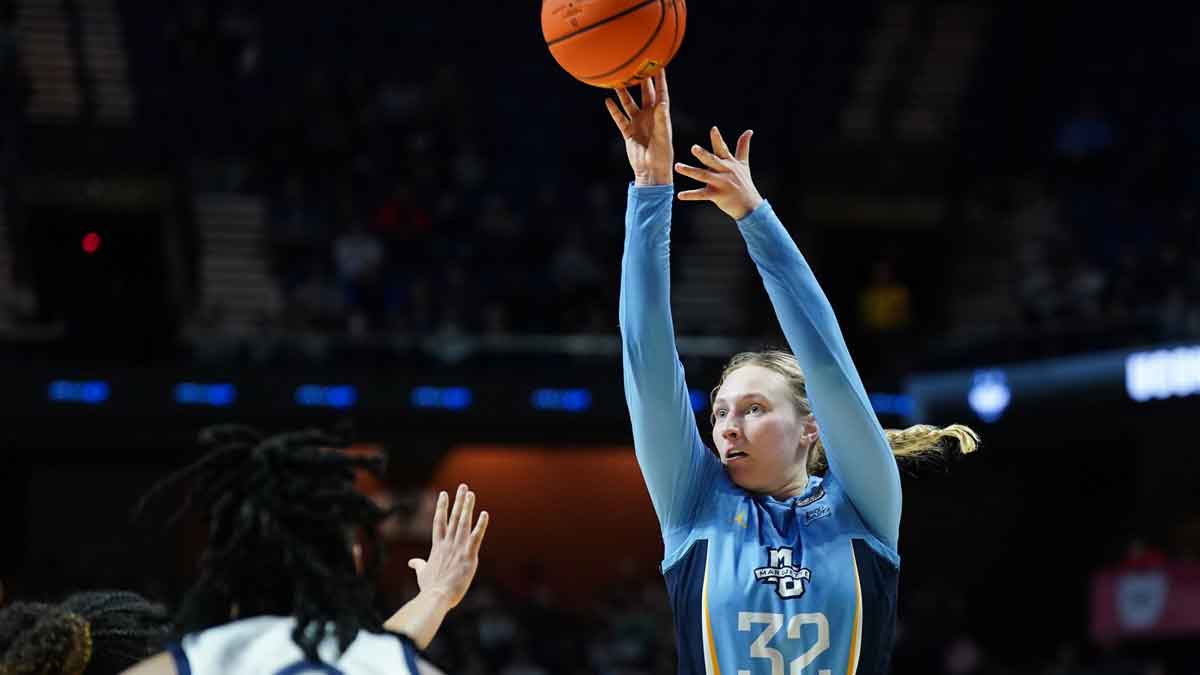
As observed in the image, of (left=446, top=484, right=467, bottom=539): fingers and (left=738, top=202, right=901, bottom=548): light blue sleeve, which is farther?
(left=446, top=484, right=467, bottom=539): fingers

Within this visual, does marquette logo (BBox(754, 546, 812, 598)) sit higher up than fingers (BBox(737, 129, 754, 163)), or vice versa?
fingers (BBox(737, 129, 754, 163))

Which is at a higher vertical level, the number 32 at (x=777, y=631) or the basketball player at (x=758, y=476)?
the basketball player at (x=758, y=476)

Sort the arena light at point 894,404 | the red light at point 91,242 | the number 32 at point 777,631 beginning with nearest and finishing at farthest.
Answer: the number 32 at point 777,631
the arena light at point 894,404
the red light at point 91,242

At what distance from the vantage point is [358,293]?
47.1 ft

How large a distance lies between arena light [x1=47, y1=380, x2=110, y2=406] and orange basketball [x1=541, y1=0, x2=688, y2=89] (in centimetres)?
956

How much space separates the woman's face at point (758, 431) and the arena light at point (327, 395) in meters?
9.88

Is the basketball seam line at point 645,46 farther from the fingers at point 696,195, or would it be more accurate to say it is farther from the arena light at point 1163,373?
the arena light at point 1163,373

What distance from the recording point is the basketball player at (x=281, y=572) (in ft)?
8.23

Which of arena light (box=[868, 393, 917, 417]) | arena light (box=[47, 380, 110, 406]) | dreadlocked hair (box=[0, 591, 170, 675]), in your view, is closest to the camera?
dreadlocked hair (box=[0, 591, 170, 675])

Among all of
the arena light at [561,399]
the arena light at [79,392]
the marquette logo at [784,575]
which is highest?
the marquette logo at [784,575]

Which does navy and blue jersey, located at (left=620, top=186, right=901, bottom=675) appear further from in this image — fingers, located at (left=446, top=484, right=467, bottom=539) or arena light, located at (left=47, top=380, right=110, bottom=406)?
arena light, located at (left=47, top=380, right=110, bottom=406)

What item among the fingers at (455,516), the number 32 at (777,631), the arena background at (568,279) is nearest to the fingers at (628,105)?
the fingers at (455,516)

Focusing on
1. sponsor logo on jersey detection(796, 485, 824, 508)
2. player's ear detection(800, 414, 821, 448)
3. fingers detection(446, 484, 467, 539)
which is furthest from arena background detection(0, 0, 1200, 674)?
fingers detection(446, 484, 467, 539)

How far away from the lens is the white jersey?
98.0 inches
